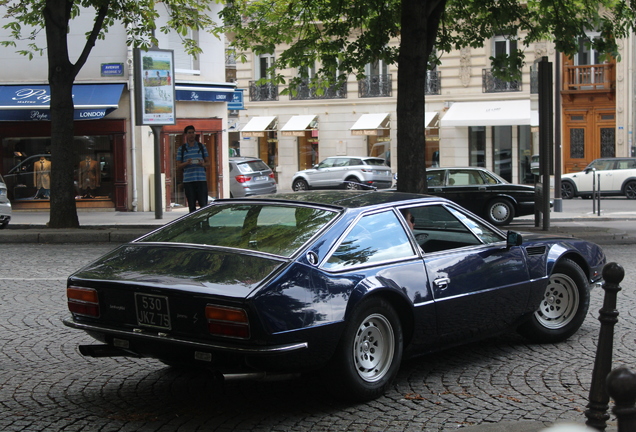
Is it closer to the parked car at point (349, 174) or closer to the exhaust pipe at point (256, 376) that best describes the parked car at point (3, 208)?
the exhaust pipe at point (256, 376)

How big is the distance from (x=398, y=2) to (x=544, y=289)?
11946 mm

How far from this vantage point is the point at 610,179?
98.8 ft

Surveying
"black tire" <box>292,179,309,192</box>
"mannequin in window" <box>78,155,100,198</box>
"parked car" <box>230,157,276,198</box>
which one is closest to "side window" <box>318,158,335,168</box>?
"black tire" <box>292,179,309,192</box>

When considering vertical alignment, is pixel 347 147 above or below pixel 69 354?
above

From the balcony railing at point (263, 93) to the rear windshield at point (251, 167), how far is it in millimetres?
14353

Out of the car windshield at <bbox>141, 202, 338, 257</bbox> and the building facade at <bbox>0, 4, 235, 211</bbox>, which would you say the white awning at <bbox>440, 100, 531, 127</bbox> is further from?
the car windshield at <bbox>141, 202, 338, 257</bbox>

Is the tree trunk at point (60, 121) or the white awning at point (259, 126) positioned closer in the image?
the tree trunk at point (60, 121)

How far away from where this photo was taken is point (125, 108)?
23.9 meters

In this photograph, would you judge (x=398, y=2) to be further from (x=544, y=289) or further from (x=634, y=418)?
(x=634, y=418)

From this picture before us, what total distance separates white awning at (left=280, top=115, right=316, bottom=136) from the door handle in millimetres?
35386

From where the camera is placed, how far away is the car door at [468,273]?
5.87 meters

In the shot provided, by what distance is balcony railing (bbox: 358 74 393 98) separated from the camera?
132ft

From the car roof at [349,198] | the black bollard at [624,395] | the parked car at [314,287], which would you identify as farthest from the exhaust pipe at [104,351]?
the black bollard at [624,395]

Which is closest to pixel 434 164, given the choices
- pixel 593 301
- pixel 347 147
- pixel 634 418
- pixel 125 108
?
pixel 347 147
